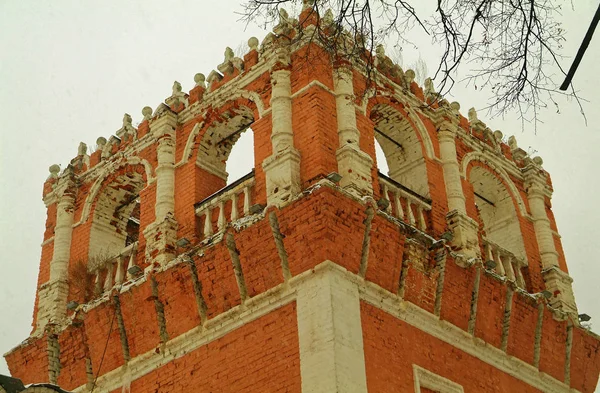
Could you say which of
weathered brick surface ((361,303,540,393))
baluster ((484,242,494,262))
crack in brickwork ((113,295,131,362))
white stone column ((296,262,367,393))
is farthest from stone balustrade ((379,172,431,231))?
crack in brickwork ((113,295,131,362))

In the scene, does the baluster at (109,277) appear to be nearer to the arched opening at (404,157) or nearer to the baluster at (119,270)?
the baluster at (119,270)

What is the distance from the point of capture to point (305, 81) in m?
14.8

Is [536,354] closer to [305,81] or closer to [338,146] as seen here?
[338,146]

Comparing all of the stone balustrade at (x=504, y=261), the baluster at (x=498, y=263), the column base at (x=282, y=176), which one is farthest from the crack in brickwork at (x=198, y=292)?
the baluster at (x=498, y=263)

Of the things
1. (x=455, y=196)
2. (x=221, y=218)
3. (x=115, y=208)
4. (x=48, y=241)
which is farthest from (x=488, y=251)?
(x=48, y=241)

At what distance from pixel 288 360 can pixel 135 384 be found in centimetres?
314

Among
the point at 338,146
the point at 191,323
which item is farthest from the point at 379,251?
the point at 191,323

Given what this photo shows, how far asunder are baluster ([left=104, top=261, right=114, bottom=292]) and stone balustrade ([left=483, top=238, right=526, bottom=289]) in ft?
20.2

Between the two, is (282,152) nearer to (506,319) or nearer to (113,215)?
(506,319)

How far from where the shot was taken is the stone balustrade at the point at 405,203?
48.2ft

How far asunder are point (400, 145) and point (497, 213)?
272 centimetres

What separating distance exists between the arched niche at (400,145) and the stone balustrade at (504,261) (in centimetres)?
159

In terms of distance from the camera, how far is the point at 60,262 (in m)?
17.0

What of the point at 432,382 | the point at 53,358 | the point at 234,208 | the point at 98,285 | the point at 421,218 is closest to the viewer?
the point at 432,382
